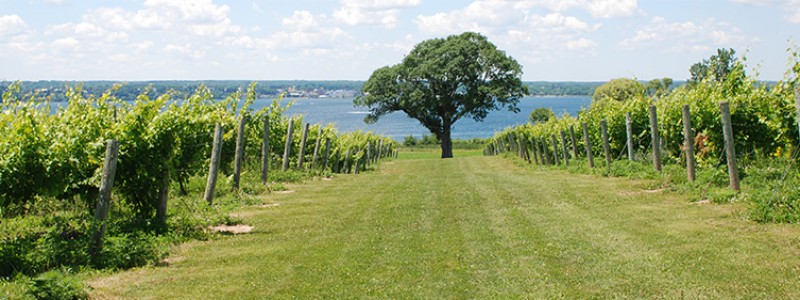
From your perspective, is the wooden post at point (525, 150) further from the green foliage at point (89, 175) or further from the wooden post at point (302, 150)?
the green foliage at point (89, 175)

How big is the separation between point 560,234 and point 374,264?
2908 mm

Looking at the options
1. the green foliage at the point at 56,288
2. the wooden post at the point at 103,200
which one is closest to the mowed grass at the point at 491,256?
the green foliage at the point at 56,288

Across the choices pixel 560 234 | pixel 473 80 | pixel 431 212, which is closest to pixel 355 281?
Result: pixel 560 234

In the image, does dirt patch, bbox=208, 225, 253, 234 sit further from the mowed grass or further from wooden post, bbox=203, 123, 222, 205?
wooden post, bbox=203, 123, 222, 205

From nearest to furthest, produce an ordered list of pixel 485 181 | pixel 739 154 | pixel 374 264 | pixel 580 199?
pixel 374 264 < pixel 580 199 < pixel 739 154 < pixel 485 181

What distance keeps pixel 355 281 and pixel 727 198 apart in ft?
24.0

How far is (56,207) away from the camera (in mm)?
11758

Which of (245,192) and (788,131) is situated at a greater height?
(788,131)

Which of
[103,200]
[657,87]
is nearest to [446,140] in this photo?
[657,87]

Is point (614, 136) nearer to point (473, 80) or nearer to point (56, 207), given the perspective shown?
point (56, 207)

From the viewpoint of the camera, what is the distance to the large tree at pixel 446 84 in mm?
59125

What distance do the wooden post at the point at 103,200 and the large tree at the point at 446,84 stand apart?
49355mm

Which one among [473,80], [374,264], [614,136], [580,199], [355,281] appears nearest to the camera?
[355,281]

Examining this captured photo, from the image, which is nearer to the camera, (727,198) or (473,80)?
(727,198)
